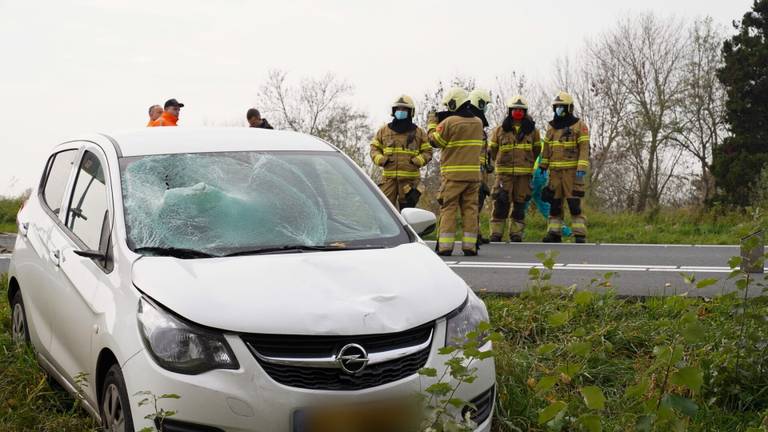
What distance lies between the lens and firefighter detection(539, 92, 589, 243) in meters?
13.7

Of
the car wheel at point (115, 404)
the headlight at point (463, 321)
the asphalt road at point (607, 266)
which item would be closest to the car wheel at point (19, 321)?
the car wheel at point (115, 404)

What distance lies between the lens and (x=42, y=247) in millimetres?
5227

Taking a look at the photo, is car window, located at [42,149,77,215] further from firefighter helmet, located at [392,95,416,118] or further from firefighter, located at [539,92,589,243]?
firefighter, located at [539,92,589,243]

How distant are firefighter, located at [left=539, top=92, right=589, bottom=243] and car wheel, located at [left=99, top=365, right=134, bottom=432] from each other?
34.5ft

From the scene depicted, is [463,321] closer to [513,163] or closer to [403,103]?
[403,103]

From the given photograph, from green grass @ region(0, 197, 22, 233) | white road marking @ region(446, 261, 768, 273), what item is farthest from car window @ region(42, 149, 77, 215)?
green grass @ region(0, 197, 22, 233)

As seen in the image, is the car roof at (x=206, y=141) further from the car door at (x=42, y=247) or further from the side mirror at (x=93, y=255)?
the side mirror at (x=93, y=255)

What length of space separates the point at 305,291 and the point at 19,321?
3007 mm

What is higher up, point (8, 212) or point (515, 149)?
point (515, 149)

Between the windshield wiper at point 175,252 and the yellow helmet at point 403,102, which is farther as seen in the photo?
the yellow helmet at point 403,102

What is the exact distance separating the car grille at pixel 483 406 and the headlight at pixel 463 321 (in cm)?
28

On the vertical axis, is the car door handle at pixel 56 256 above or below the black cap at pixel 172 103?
below

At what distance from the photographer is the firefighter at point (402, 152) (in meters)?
12.5

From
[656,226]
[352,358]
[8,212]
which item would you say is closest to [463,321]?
[352,358]
